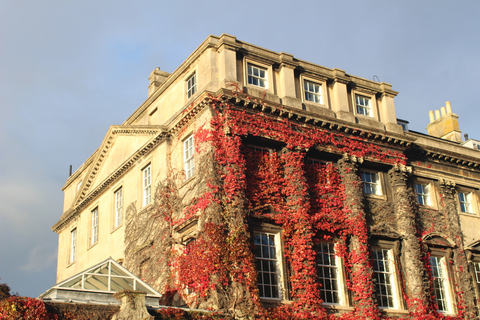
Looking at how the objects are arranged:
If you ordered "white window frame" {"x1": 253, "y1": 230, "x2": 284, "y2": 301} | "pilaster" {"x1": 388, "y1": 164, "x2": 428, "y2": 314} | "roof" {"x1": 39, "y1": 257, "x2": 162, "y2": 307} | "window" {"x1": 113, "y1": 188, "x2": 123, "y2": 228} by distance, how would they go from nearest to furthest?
"roof" {"x1": 39, "y1": 257, "x2": 162, "y2": 307} → "white window frame" {"x1": 253, "y1": 230, "x2": 284, "y2": 301} → "pilaster" {"x1": 388, "y1": 164, "x2": 428, "y2": 314} → "window" {"x1": 113, "y1": 188, "x2": 123, "y2": 228}

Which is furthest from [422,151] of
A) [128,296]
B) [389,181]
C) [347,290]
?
[128,296]

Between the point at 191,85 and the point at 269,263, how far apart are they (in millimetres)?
9089

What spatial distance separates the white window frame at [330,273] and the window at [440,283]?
5.76 meters

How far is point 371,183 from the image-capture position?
1123 inches

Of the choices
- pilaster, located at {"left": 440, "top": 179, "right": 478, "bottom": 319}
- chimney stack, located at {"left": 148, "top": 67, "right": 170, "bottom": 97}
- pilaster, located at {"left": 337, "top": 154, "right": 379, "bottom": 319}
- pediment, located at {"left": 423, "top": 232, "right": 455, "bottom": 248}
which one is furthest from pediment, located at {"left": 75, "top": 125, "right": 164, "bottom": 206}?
pilaster, located at {"left": 440, "top": 179, "right": 478, "bottom": 319}

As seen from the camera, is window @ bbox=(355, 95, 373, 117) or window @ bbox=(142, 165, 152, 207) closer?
window @ bbox=(142, 165, 152, 207)

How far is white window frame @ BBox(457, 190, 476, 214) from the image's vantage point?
31.6 metres

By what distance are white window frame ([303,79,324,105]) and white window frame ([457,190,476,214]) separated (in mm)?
9831

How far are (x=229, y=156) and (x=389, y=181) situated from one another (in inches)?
369

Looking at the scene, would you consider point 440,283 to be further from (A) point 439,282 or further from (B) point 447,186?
(B) point 447,186

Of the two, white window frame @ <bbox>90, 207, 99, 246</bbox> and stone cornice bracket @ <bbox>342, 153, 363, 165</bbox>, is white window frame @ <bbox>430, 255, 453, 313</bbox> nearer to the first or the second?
stone cornice bracket @ <bbox>342, 153, 363, 165</bbox>

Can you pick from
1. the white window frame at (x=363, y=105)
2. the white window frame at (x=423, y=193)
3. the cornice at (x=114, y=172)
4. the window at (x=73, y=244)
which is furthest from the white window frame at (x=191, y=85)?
the window at (x=73, y=244)

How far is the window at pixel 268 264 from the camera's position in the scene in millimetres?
23094

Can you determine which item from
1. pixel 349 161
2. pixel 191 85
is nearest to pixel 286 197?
pixel 349 161
